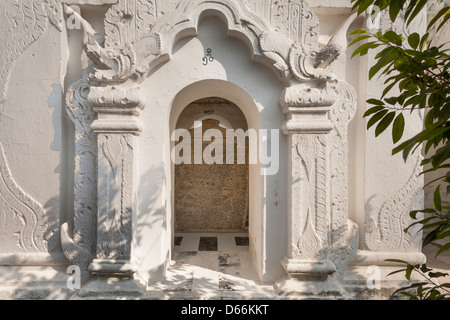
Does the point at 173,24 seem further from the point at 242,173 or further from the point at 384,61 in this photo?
the point at 242,173

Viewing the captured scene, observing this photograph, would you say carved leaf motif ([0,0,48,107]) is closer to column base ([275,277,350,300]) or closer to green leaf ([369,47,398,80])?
green leaf ([369,47,398,80])

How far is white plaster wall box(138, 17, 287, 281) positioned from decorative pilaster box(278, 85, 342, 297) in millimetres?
191

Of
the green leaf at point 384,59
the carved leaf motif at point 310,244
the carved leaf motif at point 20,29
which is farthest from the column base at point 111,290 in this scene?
the green leaf at point 384,59

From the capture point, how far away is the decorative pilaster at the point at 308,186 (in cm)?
318

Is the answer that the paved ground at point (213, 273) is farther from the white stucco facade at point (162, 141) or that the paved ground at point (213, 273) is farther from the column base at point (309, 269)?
the column base at point (309, 269)

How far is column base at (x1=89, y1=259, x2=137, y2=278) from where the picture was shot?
3.13 meters

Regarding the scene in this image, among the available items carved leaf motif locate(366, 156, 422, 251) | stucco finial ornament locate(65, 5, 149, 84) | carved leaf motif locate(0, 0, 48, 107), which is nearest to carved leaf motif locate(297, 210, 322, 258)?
carved leaf motif locate(366, 156, 422, 251)

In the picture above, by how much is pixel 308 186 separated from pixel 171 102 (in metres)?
1.94

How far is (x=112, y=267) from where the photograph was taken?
3.13 metres

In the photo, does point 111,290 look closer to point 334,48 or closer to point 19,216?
point 19,216

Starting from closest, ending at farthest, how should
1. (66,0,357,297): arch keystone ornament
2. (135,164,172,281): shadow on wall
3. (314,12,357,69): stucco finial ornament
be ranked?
(314,12,357,69): stucco finial ornament, (66,0,357,297): arch keystone ornament, (135,164,172,281): shadow on wall

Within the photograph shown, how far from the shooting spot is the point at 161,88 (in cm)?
337

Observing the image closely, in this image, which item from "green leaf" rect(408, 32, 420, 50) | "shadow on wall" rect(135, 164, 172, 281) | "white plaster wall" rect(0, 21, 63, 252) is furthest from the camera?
"white plaster wall" rect(0, 21, 63, 252)

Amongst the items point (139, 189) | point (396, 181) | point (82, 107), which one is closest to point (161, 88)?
point (82, 107)
